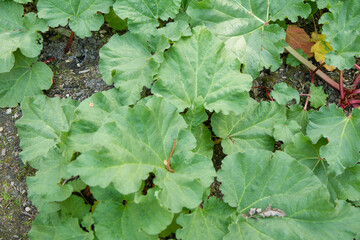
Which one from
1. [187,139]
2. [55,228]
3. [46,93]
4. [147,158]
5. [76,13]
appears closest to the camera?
[147,158]

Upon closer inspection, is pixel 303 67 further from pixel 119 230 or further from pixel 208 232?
pixel 119 230

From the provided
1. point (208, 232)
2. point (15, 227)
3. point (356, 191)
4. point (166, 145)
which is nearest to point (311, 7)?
point (356, 191)

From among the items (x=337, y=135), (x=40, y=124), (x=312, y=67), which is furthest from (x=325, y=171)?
(x=40, y=124)

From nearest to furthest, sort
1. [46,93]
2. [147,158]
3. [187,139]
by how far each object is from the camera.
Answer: [147,158]
[187,139]
[46,93]

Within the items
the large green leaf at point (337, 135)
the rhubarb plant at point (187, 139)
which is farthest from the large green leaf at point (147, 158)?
the large green leaf at point (337, 135)

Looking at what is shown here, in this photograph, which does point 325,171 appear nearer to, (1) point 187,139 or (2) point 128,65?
(1) point 187,139
